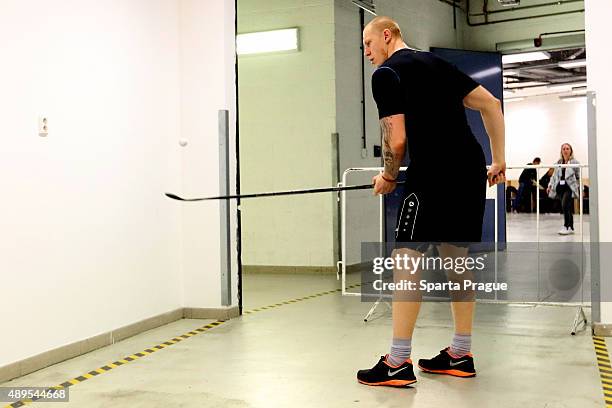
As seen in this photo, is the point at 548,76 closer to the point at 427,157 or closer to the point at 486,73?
the point at 486,73

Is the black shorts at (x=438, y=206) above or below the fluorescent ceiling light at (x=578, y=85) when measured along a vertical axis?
below

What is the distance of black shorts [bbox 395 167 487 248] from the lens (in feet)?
11.3

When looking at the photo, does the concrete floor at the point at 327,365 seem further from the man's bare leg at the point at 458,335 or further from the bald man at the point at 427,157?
the bald man at the point at 427,157

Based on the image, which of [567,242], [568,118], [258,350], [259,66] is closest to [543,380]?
[258,350]

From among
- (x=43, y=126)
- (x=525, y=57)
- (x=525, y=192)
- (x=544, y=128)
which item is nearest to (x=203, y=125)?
(x=43, y=126)

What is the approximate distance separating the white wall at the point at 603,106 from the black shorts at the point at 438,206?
1.56 m

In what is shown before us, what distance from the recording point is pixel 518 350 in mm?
4293

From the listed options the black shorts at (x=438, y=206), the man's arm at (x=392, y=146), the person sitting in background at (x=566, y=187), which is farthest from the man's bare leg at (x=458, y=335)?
the person sitting in background at (x=566, y=187)

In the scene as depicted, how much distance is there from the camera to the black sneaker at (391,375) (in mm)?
3488

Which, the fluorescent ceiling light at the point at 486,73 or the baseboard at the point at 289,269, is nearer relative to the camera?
the baseboard at the point at 289,269

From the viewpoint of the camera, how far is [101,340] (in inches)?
181

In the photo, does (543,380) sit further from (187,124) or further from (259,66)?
(259,66)

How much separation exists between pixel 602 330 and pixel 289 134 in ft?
15.8

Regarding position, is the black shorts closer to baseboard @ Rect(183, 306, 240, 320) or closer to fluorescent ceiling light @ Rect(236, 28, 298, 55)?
baseboard @ Rect(183, 306, 240, 320)
